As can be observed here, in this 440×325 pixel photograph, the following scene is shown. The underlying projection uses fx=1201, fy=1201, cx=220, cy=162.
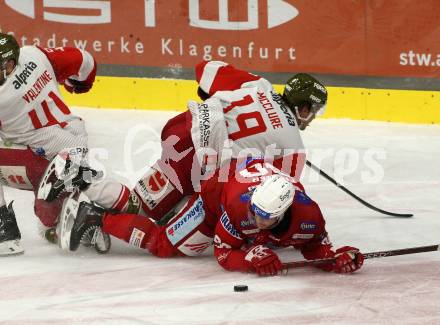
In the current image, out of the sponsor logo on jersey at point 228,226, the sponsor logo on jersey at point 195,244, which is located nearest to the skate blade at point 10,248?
the sponsor logo on jersey at point 195,244

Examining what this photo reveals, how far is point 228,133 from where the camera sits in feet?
19.6

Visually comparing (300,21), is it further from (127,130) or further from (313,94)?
(313,94)

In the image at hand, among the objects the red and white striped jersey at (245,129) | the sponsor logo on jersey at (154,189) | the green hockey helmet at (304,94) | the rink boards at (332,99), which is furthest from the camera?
the rink boards at (332,99)

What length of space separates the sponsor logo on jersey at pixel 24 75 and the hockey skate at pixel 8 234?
0.61m

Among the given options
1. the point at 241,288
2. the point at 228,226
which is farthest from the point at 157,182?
the point at 241,288

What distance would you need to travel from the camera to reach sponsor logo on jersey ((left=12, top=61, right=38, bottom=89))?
5.95 m

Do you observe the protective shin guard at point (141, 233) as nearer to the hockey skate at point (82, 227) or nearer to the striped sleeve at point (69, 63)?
the hockey skate at point (82, 227)

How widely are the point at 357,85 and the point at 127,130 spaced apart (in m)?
1.75

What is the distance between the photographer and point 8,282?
5434 millimetres

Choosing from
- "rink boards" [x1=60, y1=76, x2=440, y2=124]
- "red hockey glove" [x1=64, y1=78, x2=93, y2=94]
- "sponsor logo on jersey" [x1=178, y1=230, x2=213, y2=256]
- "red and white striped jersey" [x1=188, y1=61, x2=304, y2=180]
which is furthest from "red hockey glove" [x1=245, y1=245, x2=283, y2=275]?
"rink boards" [x1=60, y1=76, x2=440, y2=124]

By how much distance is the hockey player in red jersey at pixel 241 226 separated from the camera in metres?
5.24

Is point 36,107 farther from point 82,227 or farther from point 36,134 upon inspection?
point 82,227

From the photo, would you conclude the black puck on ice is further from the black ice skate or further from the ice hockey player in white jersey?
the black ice skate

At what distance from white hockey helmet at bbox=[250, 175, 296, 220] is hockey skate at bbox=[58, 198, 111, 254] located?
0.98m
